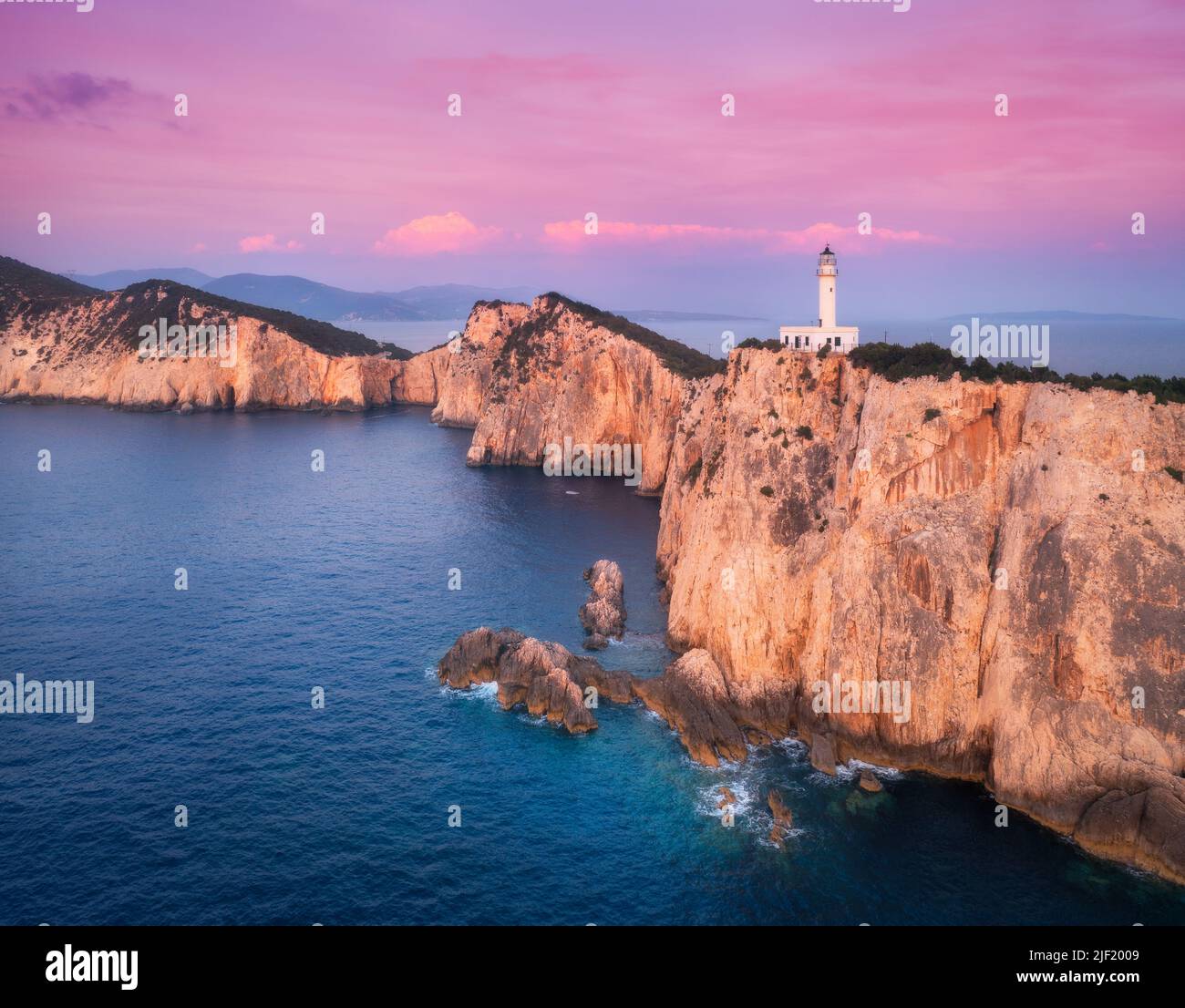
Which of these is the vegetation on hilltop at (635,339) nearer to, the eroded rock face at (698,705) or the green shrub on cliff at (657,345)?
the green shrub on cliff at (657,345)

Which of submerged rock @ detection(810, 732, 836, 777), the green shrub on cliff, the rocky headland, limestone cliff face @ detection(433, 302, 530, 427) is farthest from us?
limestone cliff face @ detection(433, 302, 530, 427)

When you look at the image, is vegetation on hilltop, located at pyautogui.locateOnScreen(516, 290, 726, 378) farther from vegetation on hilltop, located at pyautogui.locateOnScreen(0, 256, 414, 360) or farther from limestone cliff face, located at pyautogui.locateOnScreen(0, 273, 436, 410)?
vegetation on hilltop, located at pyautogui.locateOnScreen(0, 256, 414, 360)

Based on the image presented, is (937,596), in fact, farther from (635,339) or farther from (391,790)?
(635,339)

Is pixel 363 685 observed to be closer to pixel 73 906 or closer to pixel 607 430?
pixel 73 906

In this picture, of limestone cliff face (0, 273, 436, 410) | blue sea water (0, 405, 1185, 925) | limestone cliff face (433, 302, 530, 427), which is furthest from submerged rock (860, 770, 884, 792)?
limestone cliff face (0, 273, 436, 410)

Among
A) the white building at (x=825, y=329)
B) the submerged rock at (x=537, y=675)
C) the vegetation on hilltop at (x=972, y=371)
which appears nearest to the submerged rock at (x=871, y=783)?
the submerged rock at (x=537, y=675)

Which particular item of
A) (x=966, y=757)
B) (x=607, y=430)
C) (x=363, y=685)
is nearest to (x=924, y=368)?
(x=966, y=757)
